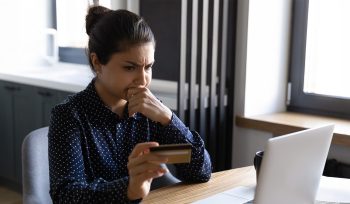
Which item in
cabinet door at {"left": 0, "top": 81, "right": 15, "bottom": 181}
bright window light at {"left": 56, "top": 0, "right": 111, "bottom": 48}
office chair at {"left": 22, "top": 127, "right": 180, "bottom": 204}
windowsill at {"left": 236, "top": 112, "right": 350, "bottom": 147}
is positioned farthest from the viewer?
bright window light at {"left": 56, "top": 0, "right": 111, "bottom": 48}

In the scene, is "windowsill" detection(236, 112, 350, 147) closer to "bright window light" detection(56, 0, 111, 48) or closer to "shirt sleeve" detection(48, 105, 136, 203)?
"shirt sleeve" detection(48, 105, 136, 203)

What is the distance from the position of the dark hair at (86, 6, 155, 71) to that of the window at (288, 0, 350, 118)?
1385 millimetres

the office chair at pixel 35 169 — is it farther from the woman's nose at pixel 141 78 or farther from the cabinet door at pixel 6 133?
the cabinet door at pixel 6 133

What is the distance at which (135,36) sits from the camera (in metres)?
1.43

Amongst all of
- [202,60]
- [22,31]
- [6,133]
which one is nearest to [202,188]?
[202,60]

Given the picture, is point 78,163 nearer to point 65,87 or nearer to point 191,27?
point 191,27

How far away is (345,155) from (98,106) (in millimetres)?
1308

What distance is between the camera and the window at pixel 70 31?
373 centimetres

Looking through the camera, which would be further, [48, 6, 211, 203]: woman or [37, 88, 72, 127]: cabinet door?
[37, 88, 72, 127]: cabinet door

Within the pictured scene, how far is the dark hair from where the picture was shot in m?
1.42

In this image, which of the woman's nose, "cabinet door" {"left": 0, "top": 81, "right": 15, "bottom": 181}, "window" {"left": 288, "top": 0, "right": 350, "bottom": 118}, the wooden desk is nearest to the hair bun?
the woman's nose

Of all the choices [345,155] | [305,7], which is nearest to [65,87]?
[305,7]

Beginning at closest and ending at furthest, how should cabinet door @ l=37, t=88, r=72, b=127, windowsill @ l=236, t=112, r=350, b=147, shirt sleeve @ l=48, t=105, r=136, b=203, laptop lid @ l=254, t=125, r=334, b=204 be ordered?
laptop lid @ l=254, t=125, r=334, b=204
shirt sleeve @ l=48, t=105, r=136, b=203
windowsill @ l=236, t=112, r=350, b=147
cabinet door @ l=37, t=88, r=72, b=127

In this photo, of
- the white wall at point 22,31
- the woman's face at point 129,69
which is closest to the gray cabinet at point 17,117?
the white wall at point 22,31
